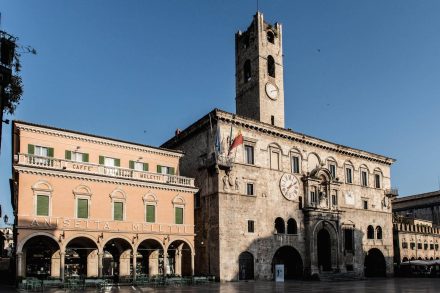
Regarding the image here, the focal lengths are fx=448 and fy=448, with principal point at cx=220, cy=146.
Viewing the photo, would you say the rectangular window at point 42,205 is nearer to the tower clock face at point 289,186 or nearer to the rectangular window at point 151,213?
the rectangular window at point 151,213

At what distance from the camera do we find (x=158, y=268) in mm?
42219

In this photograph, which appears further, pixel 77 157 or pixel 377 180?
pixel 377 180

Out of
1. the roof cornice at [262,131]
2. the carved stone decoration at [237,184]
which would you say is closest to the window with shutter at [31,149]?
the roof cornice at [262,131]

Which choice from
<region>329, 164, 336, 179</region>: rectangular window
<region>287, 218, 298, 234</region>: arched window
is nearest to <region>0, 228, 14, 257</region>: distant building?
<region>287, 218, 298, 234</region>: arched window

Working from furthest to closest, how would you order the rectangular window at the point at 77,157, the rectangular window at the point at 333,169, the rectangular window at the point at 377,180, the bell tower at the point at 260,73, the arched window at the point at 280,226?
1. the rectangular window at the point at 377,180
2. the rectangular window at the point at 333,169
3. the bell tower at the point at 260,73
4. the arched window at the point at 280,226
5. the rectangular window at the point at 77,157

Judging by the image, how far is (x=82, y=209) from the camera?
3459cm

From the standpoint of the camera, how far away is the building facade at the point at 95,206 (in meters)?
32.6

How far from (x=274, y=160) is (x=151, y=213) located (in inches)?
606

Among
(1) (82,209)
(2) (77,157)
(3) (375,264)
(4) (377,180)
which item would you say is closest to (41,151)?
(2) (77,157)

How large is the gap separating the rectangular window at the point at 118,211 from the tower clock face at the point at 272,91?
2320 centimetres

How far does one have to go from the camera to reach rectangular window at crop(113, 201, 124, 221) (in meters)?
36.3

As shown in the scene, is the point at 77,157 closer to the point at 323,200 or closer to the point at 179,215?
the point at 179,215

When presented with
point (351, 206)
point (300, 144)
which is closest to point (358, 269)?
point (351, 206)

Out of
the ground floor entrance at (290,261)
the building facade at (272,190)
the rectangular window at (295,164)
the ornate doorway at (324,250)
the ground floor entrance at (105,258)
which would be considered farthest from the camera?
the ornate doorway at (324,250)
